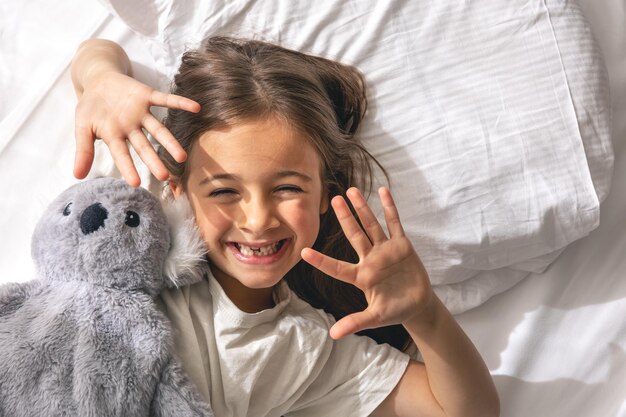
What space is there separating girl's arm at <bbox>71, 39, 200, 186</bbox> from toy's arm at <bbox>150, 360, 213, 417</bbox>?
0.23 metres

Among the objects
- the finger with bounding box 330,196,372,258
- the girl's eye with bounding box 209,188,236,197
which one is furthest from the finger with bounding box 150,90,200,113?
the finger with bounding box 330,196,372,258

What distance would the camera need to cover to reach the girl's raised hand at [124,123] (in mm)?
889

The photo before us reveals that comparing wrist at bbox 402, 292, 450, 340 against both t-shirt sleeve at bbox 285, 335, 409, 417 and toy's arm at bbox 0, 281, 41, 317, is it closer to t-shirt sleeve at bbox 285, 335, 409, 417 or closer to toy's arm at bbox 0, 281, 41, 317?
t-shirt sleeve at bbox 285, 335, 409, 417

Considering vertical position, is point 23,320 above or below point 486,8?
below

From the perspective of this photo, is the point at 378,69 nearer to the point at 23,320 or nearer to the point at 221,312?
the point at 221,312

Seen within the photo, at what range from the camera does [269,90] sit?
966 mm

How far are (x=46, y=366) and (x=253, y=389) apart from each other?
0.96 feet

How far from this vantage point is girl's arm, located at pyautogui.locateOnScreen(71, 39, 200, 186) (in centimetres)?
89

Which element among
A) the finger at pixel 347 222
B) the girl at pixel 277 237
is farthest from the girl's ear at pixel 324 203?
the finger at pixel 347 222

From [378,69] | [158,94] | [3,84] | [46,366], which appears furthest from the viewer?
[3,84]

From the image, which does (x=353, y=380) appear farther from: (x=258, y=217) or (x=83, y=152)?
(x=83, y=152)

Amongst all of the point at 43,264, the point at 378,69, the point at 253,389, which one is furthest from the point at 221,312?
the point at 378,69

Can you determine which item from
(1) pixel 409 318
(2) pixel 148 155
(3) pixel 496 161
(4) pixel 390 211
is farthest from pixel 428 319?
(2) pixel 148 155

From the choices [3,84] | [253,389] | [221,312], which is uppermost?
[3,84]
